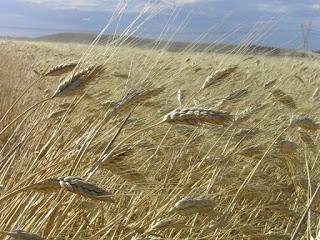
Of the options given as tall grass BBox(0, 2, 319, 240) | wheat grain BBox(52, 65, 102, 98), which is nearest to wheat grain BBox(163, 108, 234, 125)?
tall grass BBox(0, 2, 319, 240)

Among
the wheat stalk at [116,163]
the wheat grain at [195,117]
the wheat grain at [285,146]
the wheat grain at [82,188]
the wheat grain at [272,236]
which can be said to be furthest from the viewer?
the wheat grain at [285,146]

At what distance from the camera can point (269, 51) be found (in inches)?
114

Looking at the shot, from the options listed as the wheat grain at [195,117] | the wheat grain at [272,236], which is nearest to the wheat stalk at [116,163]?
the wheat grain at [195,117]

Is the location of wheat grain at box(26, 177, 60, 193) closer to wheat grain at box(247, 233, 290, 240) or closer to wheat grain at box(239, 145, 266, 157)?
wheat grain at box(247, 233, 290, 240)

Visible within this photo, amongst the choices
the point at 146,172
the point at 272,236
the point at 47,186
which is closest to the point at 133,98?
the point at 47,186

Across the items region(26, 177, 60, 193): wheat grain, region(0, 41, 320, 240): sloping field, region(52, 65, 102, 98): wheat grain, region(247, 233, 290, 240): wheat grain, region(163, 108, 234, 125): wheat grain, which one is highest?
region(52, 65, 102, 98): wheat grain

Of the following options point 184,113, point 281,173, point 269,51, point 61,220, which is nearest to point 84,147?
point 61,220

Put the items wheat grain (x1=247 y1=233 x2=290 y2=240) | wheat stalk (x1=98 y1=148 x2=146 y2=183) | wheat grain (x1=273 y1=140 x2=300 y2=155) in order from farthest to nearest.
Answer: wheat grain (x1=273 y1=140 x2=300 y2=155)
wheat grain (x1=247 y1=233 x2=290 y2=240)
wheat stalk (x1=98 y1=148 x2=146 y2=183)

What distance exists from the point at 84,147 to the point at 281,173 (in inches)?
49.4

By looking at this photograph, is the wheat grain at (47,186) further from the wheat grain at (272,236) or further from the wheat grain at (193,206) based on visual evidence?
the wheat grain at (272,236)

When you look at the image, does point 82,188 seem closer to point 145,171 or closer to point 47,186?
point 47,186

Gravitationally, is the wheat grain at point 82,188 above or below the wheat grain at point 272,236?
above

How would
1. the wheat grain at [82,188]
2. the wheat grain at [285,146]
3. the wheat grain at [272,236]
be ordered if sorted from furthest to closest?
1. the wheat grain at [285,146]
2. the wheat grain at [272,236]
3. the wheat grain at [82,188]

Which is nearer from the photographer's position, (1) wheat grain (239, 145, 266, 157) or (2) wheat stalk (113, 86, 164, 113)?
(2) wheat stalk (113, 86, 164, 113)
